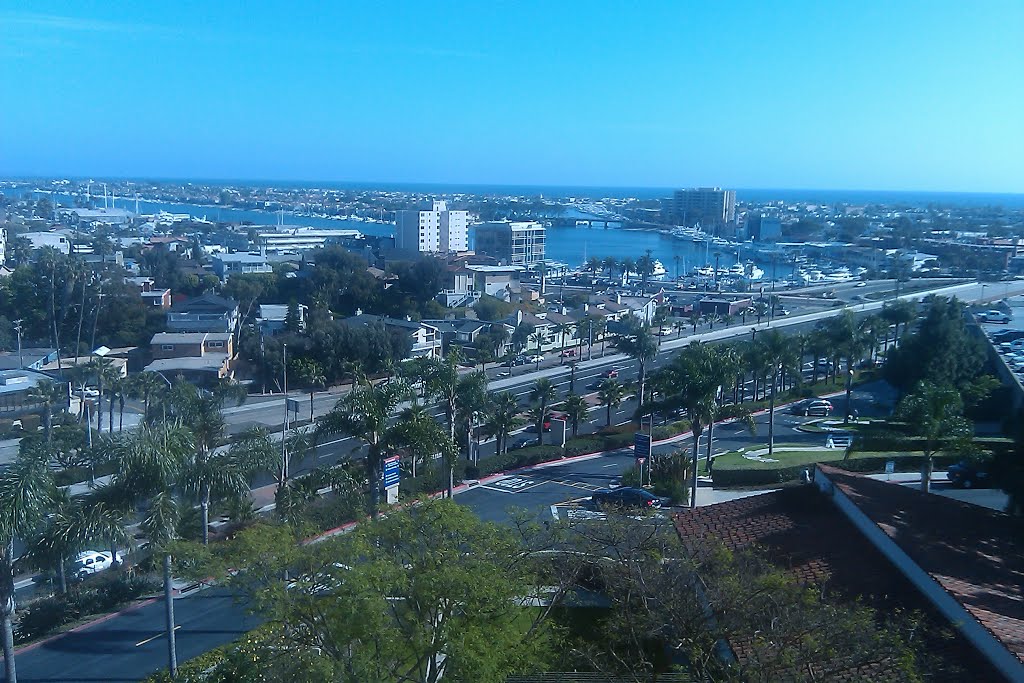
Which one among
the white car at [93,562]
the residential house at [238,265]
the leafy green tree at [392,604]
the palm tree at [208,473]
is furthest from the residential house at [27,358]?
the leafy green tree at [392,604]

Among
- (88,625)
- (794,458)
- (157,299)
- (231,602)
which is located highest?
(157,299)

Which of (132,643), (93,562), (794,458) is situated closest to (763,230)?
(794,458)

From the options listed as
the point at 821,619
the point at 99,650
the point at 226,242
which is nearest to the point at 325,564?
the point at 821,619

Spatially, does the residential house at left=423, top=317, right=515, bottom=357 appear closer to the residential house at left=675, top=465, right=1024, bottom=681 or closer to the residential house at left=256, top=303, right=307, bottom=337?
the residential house at left=256, top=303, right=307, bottom=337

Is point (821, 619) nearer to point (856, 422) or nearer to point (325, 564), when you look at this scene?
point (325, 564)

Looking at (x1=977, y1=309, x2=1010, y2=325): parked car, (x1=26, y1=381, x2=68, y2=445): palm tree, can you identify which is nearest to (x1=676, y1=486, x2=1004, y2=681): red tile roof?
(x1=26, y1=381, x2=68, y2=445): palm tree

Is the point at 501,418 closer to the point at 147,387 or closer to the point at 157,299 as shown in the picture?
the point at 147,387

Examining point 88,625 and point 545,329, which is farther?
point 545,329

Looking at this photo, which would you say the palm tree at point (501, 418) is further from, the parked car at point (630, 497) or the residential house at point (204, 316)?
the residential house at point (204, 316)
